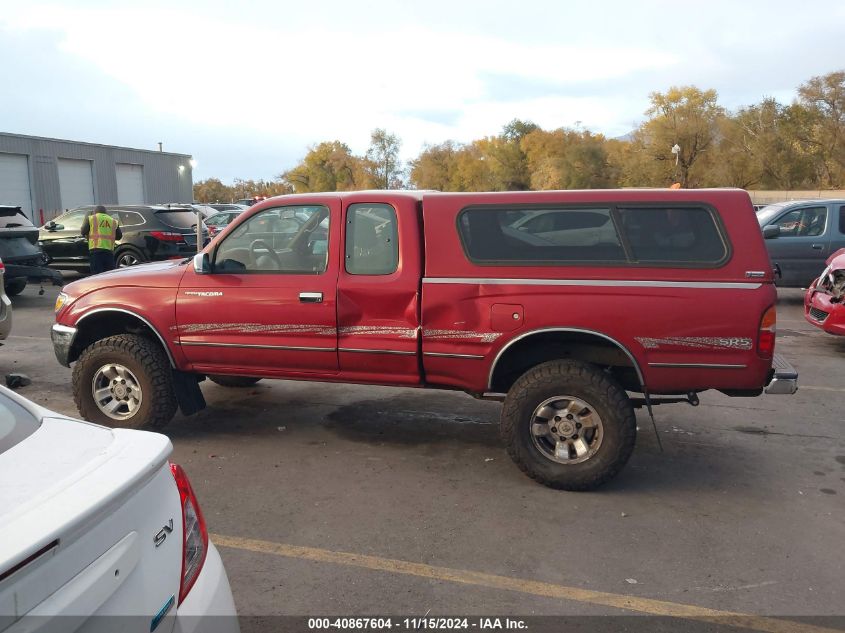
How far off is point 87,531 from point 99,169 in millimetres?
42300

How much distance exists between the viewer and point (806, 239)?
11.7 metres

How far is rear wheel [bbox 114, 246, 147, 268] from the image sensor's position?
49.9 ft

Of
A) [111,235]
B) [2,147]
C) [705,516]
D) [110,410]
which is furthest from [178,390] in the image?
[2,147]

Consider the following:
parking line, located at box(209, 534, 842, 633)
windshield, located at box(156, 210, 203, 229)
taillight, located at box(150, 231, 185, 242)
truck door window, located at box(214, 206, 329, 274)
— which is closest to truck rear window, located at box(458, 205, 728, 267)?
truck door window, located at box(214, 206, 329, 274)

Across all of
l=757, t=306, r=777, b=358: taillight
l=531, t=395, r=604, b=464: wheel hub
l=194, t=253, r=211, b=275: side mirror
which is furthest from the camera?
l=194, t=253, r=211, b=275: side mirror

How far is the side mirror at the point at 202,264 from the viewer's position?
5289mm

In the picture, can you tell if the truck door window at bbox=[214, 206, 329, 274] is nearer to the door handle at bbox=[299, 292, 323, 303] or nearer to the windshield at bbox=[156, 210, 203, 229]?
the door handle at bbox=[299, 292, 323, 303]

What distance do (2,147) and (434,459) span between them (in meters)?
35.1

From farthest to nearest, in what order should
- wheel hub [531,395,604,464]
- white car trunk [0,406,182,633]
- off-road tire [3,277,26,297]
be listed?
1. off-road tire [3,277,26,297]
2. wheel hub [531,395,604,464]
3. white car trunk [0,406,182,633]

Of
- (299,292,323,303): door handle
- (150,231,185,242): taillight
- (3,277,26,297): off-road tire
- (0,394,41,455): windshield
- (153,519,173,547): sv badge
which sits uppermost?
(299,292,323,303): door handle

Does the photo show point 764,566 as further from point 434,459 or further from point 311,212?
point 311,212

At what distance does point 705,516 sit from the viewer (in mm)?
4242

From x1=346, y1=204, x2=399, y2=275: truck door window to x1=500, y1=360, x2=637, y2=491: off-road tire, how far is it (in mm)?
1245

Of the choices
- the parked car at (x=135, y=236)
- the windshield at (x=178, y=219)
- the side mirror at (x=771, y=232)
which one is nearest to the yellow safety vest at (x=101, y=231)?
the parked car at (x=135, y=236)
